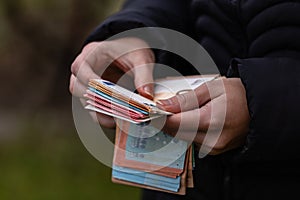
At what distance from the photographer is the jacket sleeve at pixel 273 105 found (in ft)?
3.38

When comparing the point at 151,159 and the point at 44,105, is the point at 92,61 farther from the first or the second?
the point at 44,105

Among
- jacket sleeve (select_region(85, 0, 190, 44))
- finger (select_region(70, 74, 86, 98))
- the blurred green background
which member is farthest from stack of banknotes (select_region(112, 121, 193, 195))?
the blurred green background

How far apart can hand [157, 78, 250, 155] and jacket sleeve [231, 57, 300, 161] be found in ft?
0.08

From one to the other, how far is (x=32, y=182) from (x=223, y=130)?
233cm

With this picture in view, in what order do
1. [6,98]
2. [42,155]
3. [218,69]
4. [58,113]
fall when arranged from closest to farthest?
[218,69] → [42,155] → [58,113] → [6,98]

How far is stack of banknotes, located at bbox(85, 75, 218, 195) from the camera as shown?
3.56 feet

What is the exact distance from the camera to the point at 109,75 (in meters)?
1.29

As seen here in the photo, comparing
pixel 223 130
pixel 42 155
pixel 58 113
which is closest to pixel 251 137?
pixel 223 130

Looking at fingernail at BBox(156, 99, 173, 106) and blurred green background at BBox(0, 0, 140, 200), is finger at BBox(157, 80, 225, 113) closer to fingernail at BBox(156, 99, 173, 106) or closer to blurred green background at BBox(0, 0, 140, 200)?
fingernail at BBox(156, 99, 173, 106)

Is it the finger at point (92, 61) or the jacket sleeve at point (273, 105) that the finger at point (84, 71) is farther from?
the jacket sleeve at point (273, 105)

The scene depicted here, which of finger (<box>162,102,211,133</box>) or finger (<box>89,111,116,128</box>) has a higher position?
finger (<box>162,102,211,133</box>)

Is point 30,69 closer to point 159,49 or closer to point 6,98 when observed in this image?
point 6,98

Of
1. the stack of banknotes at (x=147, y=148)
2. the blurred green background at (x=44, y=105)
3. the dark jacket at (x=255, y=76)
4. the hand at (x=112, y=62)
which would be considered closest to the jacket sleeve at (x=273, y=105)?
the dark jacket at (x=255, y=76)

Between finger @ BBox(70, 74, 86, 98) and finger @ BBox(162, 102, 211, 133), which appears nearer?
finger @ BBox(162, 102, 211, 133)
